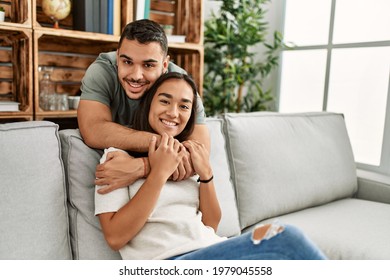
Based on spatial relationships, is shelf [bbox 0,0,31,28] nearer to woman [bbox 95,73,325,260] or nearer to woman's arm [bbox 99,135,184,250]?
woman [bbox 95,73,325,260]

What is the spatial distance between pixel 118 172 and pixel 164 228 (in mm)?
195

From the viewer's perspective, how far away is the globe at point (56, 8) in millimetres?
1873

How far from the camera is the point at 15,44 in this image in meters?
1.90

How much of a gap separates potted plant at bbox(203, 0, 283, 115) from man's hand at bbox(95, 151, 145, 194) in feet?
4.89

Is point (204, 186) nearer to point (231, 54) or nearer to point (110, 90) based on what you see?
point (110, 90)

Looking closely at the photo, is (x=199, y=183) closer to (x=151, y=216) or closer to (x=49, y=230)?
(x=151, y=216)

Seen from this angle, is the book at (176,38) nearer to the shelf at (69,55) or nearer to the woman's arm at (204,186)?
the shelf at (69,55)

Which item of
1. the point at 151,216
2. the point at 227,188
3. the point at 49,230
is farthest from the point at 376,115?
the point at 49,230

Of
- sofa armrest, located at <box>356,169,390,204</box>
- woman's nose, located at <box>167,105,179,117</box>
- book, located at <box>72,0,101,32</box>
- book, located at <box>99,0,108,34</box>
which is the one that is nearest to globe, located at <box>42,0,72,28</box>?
book, located at <box>72,0,101,32</box>

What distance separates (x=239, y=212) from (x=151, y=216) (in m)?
0.65

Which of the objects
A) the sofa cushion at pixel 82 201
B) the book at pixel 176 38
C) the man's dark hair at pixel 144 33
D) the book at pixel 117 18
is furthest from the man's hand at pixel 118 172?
the book at pixel 176 38

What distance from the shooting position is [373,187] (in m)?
2.08

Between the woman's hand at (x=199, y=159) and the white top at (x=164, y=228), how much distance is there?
0.09 meters

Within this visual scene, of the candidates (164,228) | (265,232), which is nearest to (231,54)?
(164,228)
